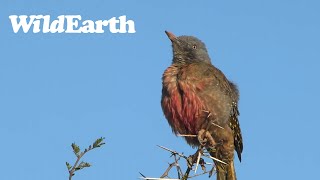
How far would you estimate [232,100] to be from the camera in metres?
7.18

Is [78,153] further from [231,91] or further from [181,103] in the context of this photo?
[231,91]

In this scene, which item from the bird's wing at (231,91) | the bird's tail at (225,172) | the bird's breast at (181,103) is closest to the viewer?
the bird's breast at (181,103)

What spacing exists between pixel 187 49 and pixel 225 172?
185cm

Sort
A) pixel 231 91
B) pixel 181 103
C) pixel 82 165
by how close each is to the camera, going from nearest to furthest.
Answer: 1. pixel 82 165
2. pixel 181 103
3. pixel 231 91

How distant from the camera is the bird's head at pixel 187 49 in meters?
7.24

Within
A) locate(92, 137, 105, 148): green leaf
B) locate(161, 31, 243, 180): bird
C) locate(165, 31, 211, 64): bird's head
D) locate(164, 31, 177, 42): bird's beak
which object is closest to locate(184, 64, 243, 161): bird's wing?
locate(161, 31, 243, 180): bird

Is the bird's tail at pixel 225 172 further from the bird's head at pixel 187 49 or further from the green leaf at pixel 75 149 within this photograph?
the green leaf at pixel 75 149

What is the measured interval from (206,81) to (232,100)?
66 cm

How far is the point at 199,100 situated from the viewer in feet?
21.2

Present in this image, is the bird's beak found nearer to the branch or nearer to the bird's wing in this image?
the bird's wing

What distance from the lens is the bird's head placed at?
285 inches

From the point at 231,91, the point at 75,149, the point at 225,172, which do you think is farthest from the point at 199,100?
the point at 75,149

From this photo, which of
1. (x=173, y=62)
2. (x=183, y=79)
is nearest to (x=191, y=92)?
(x=183, y=79)

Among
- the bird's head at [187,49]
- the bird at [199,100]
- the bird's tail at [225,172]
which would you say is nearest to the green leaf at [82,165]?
the bird at [199,100]
